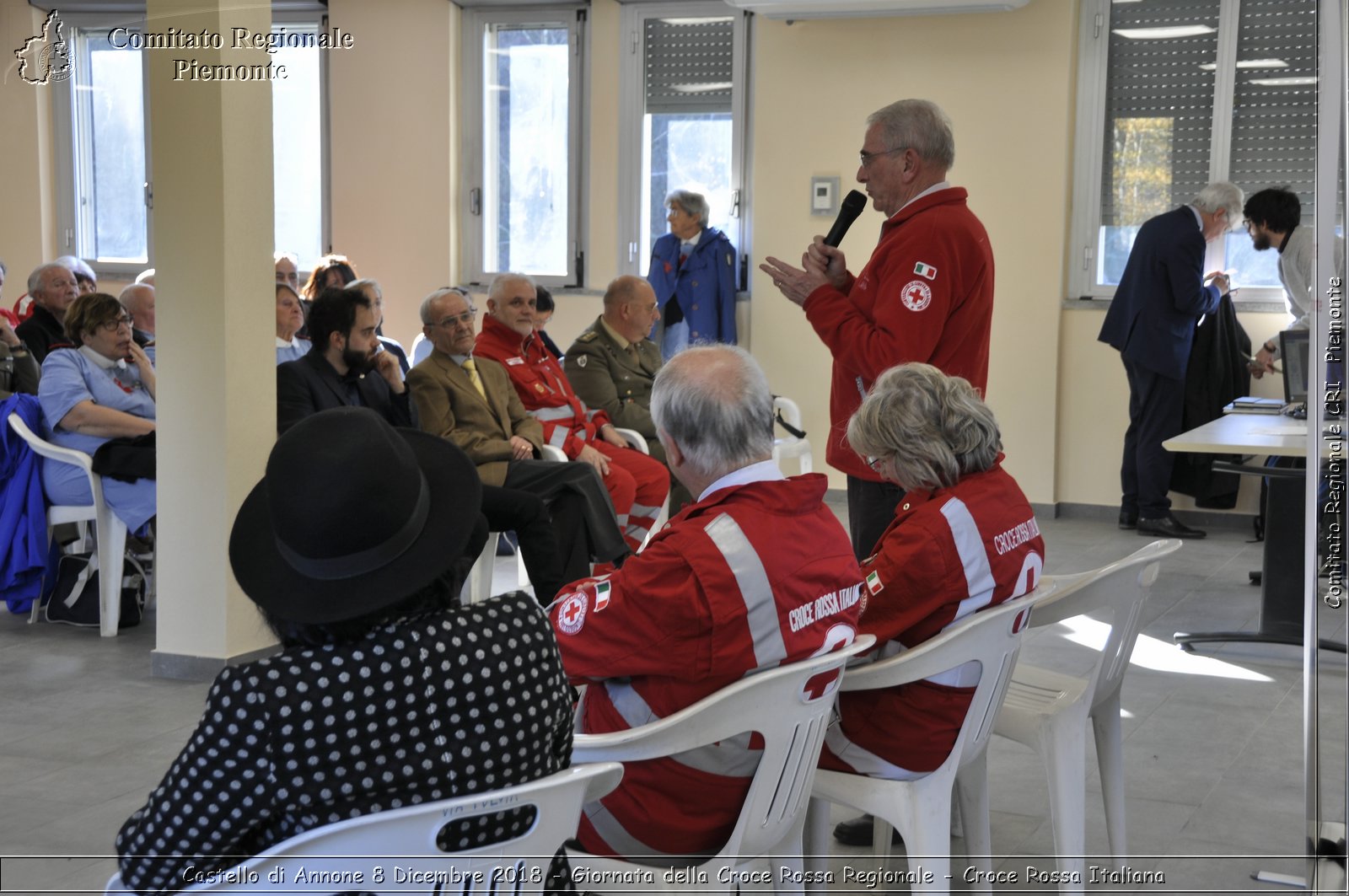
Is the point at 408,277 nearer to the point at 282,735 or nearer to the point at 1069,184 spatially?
the point at 1069,184

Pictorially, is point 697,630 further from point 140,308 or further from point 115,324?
point 140,308

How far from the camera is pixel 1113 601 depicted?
2320 mm

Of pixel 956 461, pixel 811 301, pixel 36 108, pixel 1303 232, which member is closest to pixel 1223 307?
pixel 1303 232

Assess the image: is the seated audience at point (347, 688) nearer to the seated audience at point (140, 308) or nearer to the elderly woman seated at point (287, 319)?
the elderly woman seated at point (287, 319)

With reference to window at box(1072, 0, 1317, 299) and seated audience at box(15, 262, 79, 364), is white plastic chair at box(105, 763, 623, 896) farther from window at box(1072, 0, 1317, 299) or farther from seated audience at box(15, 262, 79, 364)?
window at box(1072, 0, 1317, 299)

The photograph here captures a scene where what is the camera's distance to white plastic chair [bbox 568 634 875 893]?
1735 mm

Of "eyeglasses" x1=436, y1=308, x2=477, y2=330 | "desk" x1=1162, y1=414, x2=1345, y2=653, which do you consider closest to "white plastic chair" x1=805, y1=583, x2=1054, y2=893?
"desk" x1=1162, y1=414, x2=1345, y2=653

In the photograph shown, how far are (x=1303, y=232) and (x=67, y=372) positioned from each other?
516 centimetres

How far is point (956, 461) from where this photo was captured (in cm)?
220

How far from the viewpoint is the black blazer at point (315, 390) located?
4.26 metres

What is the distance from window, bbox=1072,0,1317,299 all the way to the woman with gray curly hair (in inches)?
206

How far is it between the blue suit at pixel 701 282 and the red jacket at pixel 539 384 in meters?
2.40

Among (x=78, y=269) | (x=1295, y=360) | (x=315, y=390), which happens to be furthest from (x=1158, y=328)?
(x=78, y=269)

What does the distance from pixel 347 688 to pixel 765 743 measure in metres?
0.69
